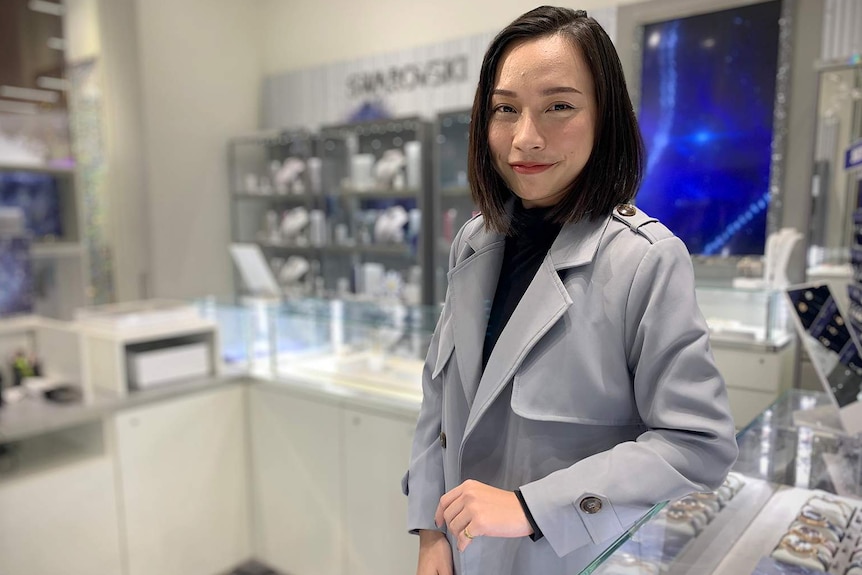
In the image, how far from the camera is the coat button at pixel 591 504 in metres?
0.75

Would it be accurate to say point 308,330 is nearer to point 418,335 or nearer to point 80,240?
point 418,335

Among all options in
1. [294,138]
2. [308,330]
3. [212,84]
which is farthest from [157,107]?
[308,330]

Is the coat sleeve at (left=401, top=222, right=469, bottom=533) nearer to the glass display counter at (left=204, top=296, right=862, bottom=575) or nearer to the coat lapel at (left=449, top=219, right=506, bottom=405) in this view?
the coat lapel at (left=449, top=219, right=506, bottom=405)

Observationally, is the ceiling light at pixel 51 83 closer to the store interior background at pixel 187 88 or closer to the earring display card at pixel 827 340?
the store interior background at pixel 187 88

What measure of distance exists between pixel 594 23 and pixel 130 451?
244cm

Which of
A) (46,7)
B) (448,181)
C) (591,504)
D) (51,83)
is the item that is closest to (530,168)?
(591,504)

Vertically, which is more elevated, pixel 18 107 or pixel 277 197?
pixel 18 107

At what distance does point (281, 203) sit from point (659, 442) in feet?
16.3

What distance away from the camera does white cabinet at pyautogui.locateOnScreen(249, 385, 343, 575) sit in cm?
253

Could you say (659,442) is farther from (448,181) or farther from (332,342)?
(448,181)

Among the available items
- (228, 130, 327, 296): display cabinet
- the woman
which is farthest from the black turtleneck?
(228, 130, 327, 296): display cabinet

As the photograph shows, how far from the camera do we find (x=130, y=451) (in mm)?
2480

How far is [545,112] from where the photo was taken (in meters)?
0.82

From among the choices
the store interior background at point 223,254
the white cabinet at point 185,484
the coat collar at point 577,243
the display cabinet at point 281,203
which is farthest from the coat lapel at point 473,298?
the display cabinet at point 281,203
